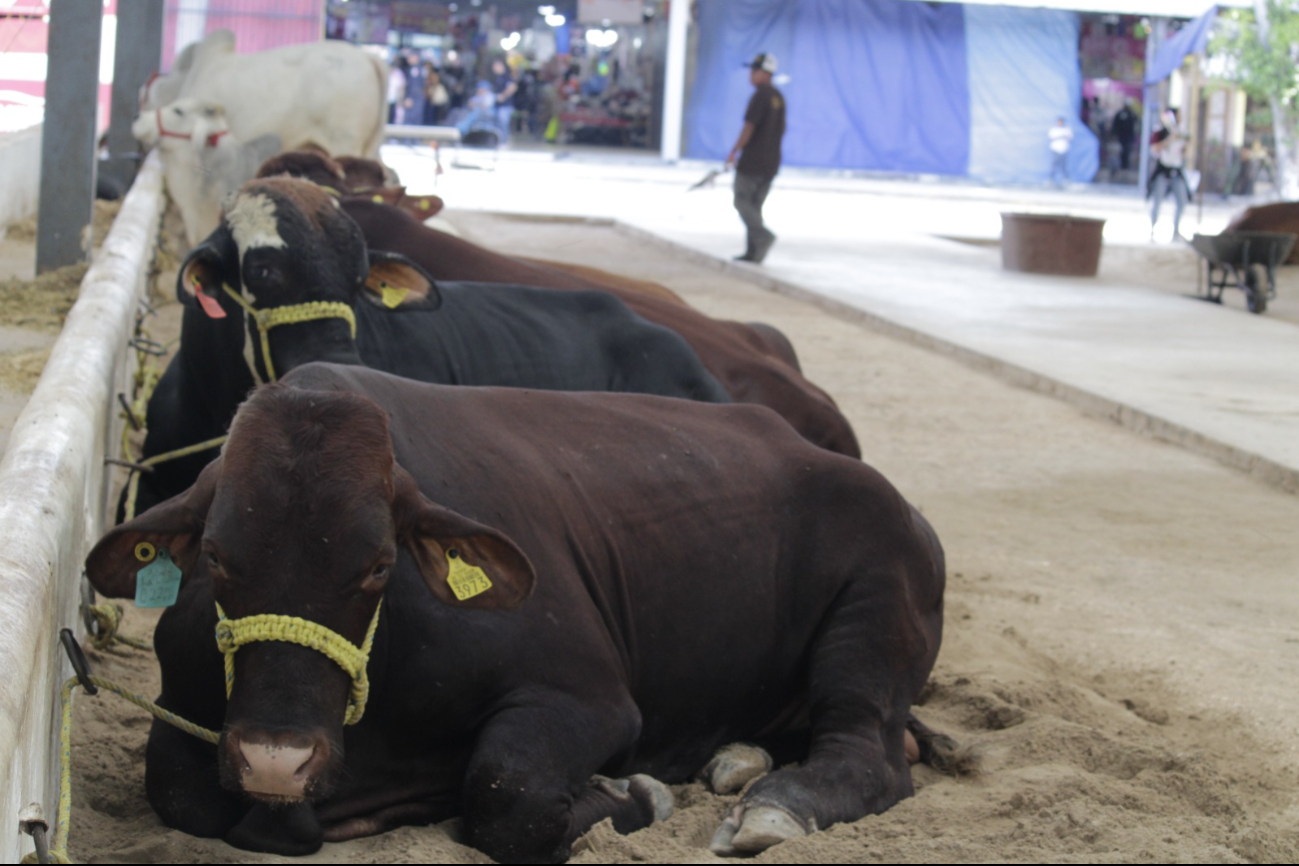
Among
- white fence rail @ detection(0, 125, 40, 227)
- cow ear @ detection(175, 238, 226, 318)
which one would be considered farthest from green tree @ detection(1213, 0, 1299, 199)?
cow ear @ detection(175, 238, 226, 318)

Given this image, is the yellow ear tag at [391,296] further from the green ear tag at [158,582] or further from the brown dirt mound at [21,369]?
the green ear tag at [158,582]

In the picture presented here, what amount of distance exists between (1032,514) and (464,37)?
3560cm

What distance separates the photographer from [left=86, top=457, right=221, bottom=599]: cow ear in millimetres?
2691

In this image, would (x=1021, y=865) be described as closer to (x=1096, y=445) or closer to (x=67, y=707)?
(x=67, y=707)

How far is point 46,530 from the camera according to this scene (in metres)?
2.90

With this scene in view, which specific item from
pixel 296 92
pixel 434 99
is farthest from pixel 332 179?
pixel 434 99

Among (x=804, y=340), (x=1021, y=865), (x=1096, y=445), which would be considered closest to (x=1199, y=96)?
(x=804, y=340)

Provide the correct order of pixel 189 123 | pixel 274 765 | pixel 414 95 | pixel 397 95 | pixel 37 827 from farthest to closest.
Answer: pixel 414 95
pixel 397 95
pixel 189 123
pixel 274 765
pixel 37 827

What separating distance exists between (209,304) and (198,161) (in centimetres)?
792

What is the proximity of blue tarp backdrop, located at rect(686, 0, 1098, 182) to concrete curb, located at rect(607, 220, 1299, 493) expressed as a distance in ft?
64.8

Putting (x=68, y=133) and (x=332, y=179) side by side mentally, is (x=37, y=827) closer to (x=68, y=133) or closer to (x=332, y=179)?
(x=332, y=179)

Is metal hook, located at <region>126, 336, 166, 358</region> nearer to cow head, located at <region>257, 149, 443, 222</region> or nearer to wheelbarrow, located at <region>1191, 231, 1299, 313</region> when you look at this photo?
cow head, located at <region>257, 149, 443, 222</region>

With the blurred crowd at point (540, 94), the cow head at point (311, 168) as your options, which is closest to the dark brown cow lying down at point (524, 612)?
the cow head at point (311, 168)

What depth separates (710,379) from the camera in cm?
521
